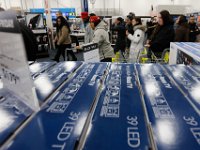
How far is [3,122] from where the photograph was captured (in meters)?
0.90

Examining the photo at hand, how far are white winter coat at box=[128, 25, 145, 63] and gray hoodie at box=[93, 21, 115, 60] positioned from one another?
0.99 metres

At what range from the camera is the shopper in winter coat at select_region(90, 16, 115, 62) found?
11.2ft

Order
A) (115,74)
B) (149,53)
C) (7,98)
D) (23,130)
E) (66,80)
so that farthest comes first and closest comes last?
(149,53), (115,74), (66,80), (7,98), (23,130)

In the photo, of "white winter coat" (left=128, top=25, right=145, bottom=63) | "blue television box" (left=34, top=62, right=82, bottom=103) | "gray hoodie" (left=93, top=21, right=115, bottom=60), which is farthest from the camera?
"white winter coat" (left=128, top=25, right=145, bottom=63)

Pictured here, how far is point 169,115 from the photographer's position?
0.94 metres

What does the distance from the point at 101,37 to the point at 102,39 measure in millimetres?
47

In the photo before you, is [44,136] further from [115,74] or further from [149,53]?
[149,53]

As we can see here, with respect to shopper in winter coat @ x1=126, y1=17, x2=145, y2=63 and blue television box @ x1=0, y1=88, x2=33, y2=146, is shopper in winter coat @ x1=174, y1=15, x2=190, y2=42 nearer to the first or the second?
shopper in winter coat @ x1=126, y1=17, x2=145, y2=63

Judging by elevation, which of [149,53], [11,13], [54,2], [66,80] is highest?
[54,2]

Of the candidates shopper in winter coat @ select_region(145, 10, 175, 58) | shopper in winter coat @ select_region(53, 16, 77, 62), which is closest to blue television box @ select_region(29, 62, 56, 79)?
shopper in winter coat @ select_region(145, 10, 175, 58)

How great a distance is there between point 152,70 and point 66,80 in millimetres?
747

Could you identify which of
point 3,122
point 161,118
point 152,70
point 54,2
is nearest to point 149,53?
point 152,70

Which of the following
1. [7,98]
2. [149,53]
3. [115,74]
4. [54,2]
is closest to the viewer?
[7,98]

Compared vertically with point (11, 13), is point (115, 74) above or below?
below
